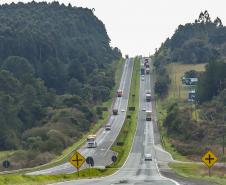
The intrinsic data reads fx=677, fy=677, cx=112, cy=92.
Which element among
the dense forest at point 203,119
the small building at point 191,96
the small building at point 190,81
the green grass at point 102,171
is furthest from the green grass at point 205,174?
the small building at point 190,81

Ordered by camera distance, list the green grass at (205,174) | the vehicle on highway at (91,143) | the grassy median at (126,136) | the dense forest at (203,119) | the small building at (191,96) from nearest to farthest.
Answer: the green grass at (205,174)
the grassy median at (126,136)
the dense forest at (203,119)
the vehicle on highway at (91,143)
the small building at (191,96)

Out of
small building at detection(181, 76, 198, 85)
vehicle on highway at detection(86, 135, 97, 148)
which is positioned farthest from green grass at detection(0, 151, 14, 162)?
small building at detection(181, 76, 198, 85)

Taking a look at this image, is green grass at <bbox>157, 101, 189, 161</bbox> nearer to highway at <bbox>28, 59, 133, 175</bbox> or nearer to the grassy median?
the grassy median

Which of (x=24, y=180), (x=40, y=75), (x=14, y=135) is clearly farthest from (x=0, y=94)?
(x=24, y=180)

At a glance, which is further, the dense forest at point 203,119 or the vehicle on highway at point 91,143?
the vehicle on highway at point 91,143

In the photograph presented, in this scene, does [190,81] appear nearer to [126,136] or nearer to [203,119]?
[203,119]

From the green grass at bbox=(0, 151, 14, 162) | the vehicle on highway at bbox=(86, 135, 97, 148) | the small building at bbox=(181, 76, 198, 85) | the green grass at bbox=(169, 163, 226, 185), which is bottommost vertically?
the green grass at bbox=(169, 163, 226, 185)

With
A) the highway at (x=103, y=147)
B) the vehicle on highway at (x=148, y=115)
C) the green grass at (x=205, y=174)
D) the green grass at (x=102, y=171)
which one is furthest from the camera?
the vehicle on highway at (x=148, y=115)

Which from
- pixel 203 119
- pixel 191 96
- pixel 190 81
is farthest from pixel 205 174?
pixel 190 81

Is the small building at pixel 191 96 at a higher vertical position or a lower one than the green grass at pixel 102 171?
higher

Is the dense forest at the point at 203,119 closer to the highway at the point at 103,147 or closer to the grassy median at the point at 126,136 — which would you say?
the grassy median at the point at 126,136

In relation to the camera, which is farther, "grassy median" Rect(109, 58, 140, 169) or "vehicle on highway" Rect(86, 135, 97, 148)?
"vehicle on highway" Rect(86, 135, 97, 148)

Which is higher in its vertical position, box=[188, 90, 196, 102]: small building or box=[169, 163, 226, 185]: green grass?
box=[188, 90, 196, 102]: small building

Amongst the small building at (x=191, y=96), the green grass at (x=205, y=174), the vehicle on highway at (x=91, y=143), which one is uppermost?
the small building at (x=191, y=96)
